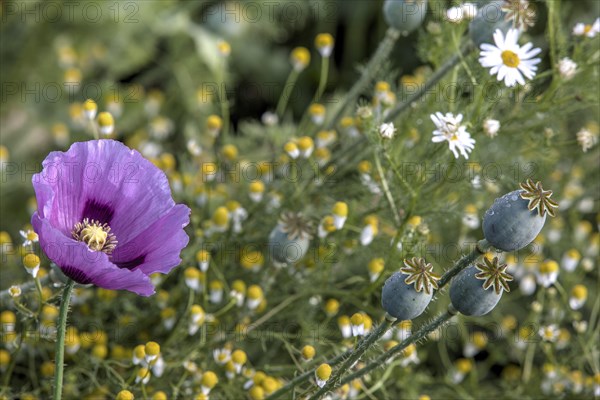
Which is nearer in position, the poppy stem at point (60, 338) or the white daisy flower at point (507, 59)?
the poppy stem at point (60, 338)

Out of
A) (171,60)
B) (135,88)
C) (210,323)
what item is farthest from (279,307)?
(171,60)

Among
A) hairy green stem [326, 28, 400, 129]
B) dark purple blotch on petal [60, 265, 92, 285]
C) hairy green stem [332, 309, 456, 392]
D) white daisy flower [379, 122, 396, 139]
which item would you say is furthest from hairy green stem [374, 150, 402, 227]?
dark purple blotch on petal [60, 265, 92, 285]

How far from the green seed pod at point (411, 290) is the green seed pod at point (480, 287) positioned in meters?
0.02

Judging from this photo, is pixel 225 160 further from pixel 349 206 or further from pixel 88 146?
pixel 88 146

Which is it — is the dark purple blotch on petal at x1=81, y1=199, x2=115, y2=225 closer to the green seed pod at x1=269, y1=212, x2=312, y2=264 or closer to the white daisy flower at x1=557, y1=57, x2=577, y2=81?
the green seed pod at x1=269, y1=212, x2=312, y2=264

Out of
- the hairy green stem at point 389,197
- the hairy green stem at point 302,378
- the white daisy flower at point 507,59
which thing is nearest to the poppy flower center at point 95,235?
the hairy green stem at point 302,378

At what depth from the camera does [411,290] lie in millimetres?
666

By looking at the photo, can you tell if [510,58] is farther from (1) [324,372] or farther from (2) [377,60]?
(1) [324,372]

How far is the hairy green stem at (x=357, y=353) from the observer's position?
2.24 feet

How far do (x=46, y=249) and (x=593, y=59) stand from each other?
717 millimetres

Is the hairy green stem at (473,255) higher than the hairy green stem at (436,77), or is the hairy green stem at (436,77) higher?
the hairy green stem at (473,255)

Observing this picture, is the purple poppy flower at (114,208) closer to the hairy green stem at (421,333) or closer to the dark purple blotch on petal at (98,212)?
the dark purple blotch on petal at (98,212)

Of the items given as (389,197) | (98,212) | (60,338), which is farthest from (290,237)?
(60,338)

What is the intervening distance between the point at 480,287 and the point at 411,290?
6 centimetres
